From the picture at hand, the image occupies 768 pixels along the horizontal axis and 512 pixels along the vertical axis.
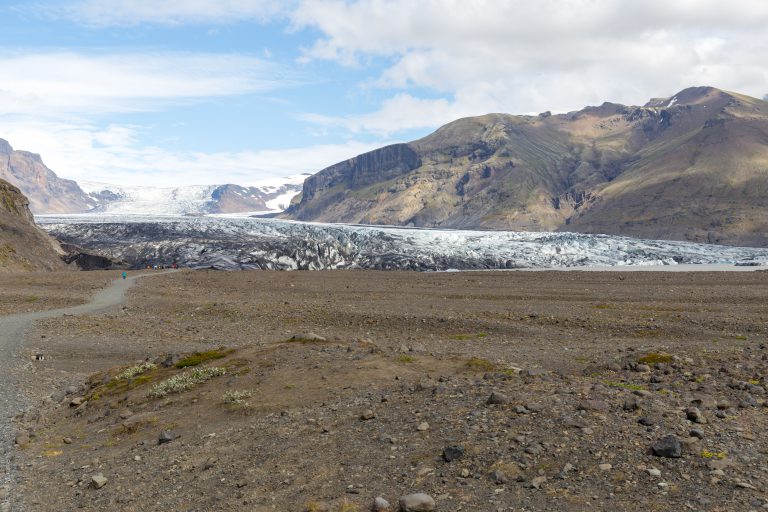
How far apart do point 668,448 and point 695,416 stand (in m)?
1.42

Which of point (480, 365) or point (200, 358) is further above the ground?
point (480, 365)

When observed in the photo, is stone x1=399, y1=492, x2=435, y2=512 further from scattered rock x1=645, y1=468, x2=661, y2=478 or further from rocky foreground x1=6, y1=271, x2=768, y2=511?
scattered rock x1=645, y1=468, x2=661, y2=478

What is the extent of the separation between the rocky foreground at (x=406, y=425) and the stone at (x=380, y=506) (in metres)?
0.03

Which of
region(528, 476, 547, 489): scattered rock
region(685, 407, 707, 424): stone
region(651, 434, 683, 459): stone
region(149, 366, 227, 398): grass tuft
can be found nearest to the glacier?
region(149, 366, 227, 398): grass tuft

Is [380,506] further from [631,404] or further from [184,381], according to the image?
[184,381]

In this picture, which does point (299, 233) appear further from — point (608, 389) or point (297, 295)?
point (608, 389)

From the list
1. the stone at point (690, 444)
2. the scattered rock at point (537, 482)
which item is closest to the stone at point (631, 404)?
the stone at point (690, 444)

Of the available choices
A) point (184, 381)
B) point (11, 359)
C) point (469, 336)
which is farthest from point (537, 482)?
point (11, 359)

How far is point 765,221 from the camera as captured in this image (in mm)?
188375

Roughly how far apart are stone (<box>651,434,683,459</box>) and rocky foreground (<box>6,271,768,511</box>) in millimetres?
19

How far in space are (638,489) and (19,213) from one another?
8945 centimetres

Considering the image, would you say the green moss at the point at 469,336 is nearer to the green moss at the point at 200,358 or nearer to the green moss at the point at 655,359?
the green moss at the point at 655,359

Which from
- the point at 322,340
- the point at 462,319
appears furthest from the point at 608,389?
the point at 462,319

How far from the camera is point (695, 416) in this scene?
9.79 m
